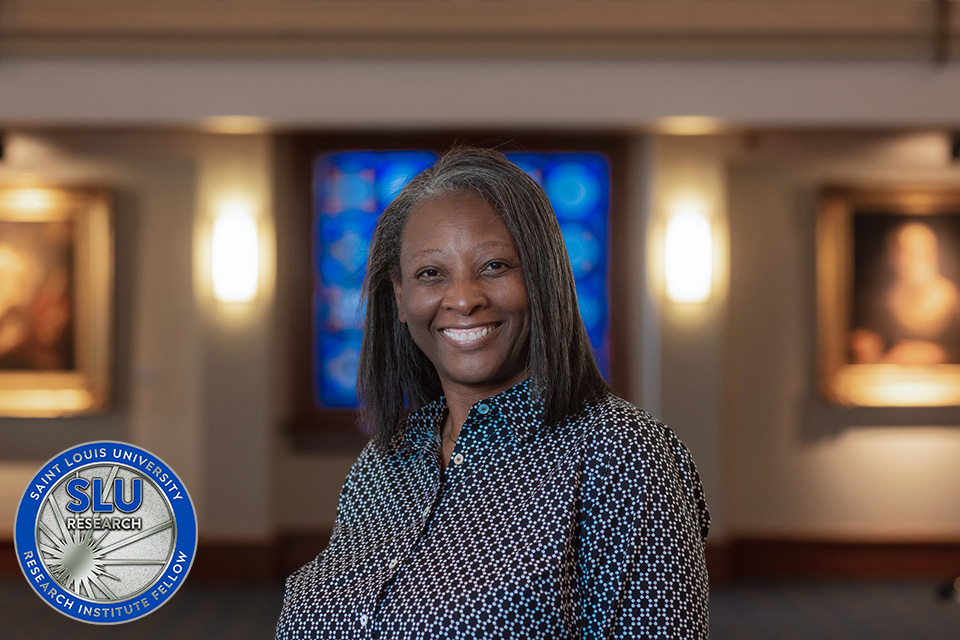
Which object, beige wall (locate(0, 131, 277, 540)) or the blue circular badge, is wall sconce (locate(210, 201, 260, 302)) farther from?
the blue circular badge

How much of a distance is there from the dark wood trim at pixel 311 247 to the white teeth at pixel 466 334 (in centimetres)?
512

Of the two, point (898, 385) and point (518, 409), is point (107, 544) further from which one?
point (898, 385)

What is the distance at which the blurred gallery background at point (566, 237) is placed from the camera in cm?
575

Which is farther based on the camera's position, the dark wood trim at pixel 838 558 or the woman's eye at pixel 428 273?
the dark wood trim at pixel 838 558

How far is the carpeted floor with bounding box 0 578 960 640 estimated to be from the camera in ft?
17.0

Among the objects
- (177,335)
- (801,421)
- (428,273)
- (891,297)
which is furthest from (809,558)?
(428,273)

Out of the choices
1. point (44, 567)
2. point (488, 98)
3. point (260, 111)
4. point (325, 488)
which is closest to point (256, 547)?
point (325, 488)

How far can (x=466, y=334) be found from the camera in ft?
4.47

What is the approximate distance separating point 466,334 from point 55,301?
5.88 meters

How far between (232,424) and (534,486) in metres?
5.32

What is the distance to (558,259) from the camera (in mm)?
1322

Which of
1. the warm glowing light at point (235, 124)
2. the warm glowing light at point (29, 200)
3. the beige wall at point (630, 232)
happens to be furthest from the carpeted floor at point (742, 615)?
the warm glowing light at point (235, 124)

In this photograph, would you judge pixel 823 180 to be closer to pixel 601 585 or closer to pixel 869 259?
pixel 869 259

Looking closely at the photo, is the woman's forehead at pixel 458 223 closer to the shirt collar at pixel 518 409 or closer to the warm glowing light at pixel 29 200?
the shirt collar at pixel 518 409
